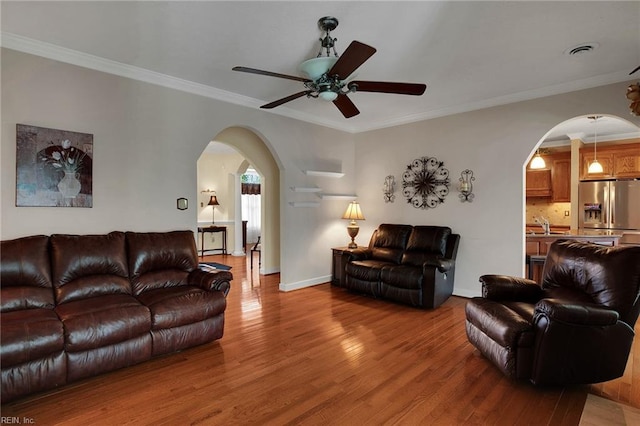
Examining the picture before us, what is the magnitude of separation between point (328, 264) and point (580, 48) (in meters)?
4.39

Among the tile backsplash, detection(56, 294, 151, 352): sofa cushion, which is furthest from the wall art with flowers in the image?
the tile backsplash

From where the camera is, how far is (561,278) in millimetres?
2947

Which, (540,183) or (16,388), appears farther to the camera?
(540,183)

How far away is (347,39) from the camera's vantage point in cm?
294

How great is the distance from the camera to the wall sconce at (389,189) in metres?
5.70

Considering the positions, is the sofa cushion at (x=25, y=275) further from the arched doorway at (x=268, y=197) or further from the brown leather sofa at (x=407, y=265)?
the arched doorway at (x=268, y=197)

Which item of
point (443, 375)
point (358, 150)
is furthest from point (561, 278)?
point (358, 150)

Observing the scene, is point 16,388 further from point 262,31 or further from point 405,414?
point 262,31

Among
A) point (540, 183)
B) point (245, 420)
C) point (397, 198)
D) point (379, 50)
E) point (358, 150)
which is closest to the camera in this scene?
point (245, 420)

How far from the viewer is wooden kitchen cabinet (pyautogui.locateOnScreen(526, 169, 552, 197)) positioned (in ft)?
23.5

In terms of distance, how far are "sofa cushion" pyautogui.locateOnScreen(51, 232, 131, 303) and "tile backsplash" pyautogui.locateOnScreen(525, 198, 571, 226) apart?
8151 millimetres

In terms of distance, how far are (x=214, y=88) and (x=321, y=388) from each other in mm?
3624

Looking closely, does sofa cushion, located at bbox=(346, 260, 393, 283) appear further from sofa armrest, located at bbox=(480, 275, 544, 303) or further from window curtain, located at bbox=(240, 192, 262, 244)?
window curtain, located at bbox=(240, 192, 262, 244)

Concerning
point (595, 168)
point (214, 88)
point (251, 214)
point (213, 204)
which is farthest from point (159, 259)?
point (251, 214)
